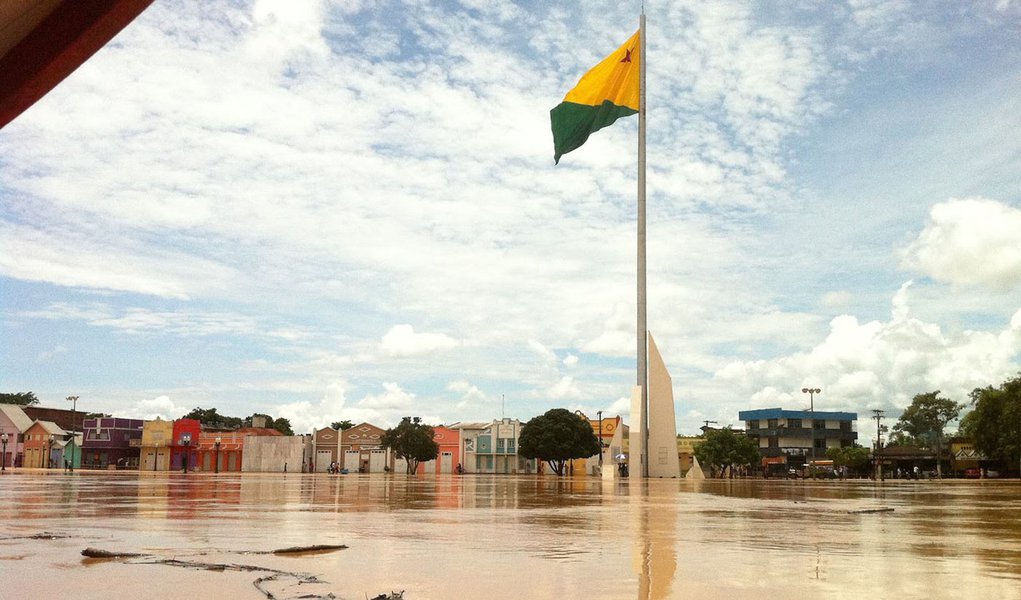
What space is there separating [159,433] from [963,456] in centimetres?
8107

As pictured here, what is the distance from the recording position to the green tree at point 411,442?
231 ft

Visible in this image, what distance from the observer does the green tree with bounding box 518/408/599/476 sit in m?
63.2

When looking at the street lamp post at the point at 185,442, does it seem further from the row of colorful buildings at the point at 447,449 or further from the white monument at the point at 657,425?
the white monument at the point at 657,425

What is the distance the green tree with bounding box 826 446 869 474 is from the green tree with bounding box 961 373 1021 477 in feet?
66.8

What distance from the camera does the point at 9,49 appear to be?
2.30 meters

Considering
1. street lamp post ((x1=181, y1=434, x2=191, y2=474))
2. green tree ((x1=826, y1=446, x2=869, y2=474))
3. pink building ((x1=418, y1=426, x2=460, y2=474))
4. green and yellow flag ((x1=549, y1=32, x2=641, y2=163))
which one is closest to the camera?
green and yellow flag ((x1=549, y1=32, x2=641, y2=163))

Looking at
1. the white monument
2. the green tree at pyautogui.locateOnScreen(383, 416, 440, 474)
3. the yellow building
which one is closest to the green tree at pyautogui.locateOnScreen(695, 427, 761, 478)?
the green tree at pyautogui.locateOnScreen(383, 416, 440, 474)

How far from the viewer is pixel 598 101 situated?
31.2 metres

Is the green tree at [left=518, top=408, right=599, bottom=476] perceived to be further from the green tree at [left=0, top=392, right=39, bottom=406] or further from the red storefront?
the green tree at [left=0, top=392, right=39, bottom=406]

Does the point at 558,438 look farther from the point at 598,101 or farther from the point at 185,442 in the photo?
the point at 185,442

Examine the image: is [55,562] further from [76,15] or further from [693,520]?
[693,520]

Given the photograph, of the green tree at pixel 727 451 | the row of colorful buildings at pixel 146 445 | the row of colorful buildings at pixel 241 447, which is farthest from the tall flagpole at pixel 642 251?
the row of colorful buildings at pixel 146 445

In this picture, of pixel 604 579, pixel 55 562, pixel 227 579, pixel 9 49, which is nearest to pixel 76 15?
pixel 9 49

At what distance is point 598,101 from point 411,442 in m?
45.3
